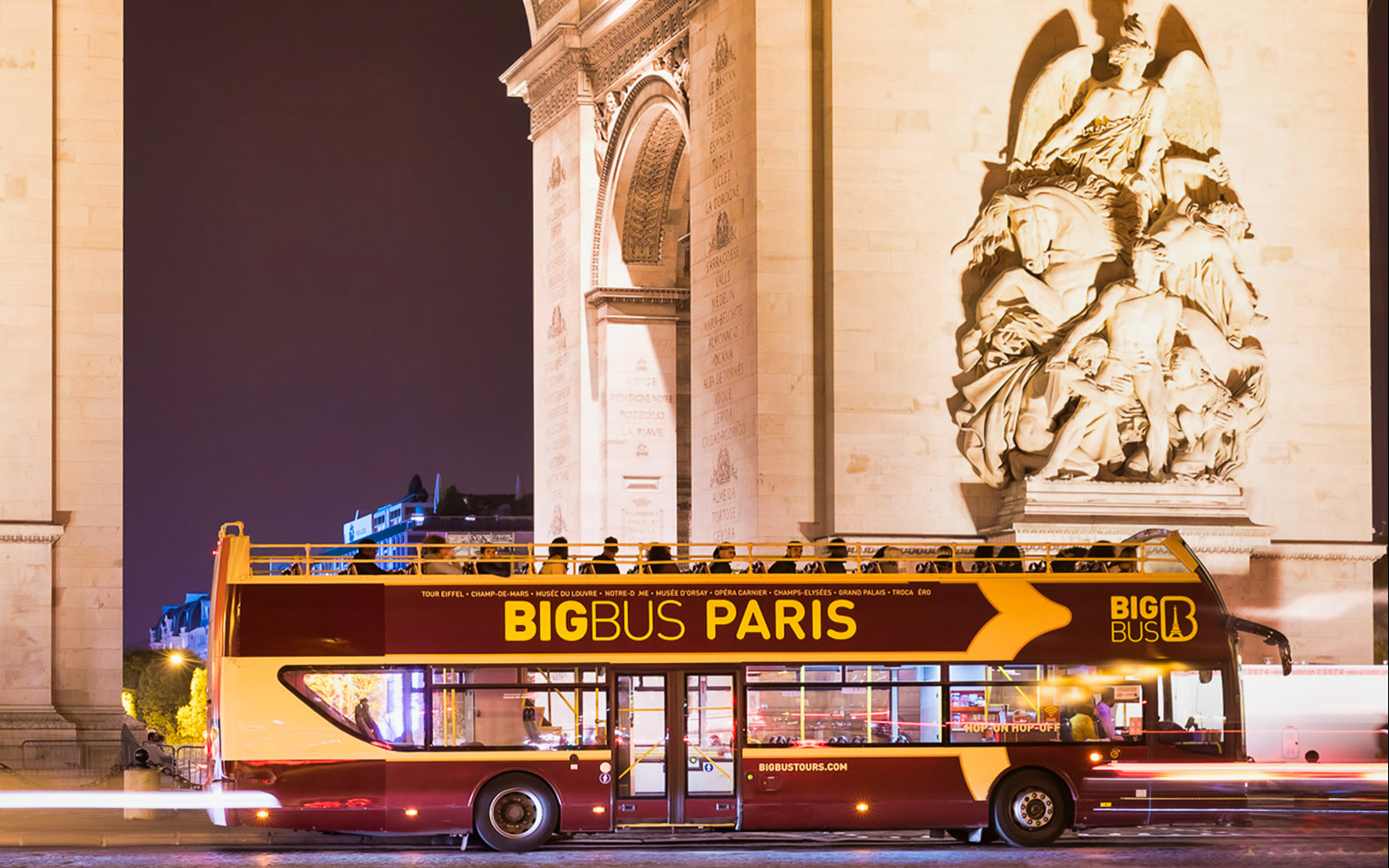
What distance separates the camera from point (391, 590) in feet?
66.1

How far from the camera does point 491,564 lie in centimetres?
2058

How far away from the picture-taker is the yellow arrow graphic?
20.6 metres

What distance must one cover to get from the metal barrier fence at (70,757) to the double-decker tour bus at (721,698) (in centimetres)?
874

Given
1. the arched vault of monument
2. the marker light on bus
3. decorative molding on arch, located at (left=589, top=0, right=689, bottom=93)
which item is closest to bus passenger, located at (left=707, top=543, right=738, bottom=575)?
the marker light on bus

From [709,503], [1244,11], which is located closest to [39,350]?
[709,503]

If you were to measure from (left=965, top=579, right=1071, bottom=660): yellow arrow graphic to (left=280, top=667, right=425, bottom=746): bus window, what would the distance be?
5.67 m

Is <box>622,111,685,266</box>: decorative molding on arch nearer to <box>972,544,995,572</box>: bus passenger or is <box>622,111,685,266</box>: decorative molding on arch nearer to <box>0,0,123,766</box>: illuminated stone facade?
<box>0,0,123,766</box>: illuminated stone facade

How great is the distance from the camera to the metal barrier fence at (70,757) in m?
27.5

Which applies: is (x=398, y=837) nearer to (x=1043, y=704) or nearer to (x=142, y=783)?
(x=142, y=783)

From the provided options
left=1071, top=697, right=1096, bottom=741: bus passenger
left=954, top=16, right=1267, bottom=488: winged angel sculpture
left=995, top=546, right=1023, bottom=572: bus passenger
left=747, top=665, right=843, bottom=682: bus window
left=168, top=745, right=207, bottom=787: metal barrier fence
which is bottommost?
left=168, top=745, right=207, bottom=787: metal barrier fence

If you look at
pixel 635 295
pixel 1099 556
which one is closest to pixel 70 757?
pixel 1099 556

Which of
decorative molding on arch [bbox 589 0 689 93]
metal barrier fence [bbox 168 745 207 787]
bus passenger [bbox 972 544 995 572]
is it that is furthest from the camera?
decorative molding on arch [bbox 589 0 689 93]

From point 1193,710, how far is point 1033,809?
1977 millimetres

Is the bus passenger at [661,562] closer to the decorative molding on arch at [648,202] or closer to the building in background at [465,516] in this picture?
the decorative molding on arch at [648,202]
